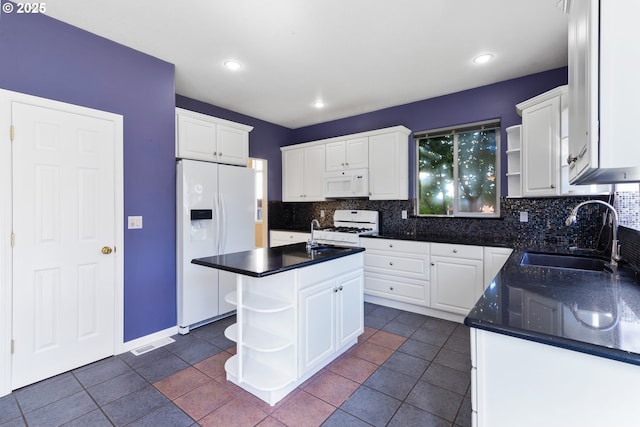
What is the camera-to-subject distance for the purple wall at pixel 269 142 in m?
4.57

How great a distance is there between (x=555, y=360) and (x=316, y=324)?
1.52 meters

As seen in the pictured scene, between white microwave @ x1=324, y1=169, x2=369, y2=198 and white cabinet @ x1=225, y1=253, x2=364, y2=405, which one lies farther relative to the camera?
white microwave @ x1=324, y1=169, x2=369, y2=198

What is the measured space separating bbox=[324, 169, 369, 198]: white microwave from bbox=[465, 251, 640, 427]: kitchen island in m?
3.05

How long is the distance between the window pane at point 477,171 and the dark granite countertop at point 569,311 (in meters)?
2.09

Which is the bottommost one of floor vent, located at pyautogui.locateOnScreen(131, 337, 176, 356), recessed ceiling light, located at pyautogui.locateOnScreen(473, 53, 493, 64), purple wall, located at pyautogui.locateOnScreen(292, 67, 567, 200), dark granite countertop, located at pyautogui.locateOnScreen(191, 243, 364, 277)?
floor vent, located at pyautogui.locateOnScreen(131, 337, 176, 356)

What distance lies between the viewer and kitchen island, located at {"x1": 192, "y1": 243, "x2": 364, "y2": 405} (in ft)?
6.59

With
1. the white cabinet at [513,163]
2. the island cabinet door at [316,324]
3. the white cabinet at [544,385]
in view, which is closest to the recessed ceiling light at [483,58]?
the white cabinet at [513,163]

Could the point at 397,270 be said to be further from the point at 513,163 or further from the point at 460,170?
the point at 513,163

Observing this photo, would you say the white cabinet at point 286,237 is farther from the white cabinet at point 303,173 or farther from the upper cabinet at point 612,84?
the upper cabinet at point 612,84

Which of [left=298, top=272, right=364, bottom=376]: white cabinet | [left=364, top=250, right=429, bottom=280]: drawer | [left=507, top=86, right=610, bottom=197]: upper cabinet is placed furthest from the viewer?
[left=364, top=250, right=429, bottom=280]: drawer

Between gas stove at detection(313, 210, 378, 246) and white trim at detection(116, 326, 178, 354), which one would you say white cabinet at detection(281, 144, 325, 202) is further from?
white trim at detection(116, 326, 178, 354)

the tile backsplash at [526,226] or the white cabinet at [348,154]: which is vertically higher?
the white cabinet at [348,154]

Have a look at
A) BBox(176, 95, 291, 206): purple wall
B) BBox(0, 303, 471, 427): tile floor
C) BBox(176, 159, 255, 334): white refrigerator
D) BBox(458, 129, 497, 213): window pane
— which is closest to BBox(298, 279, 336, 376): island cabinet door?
BBox(0, 303, 471, 427): tile floor

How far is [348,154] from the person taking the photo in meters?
4.40
